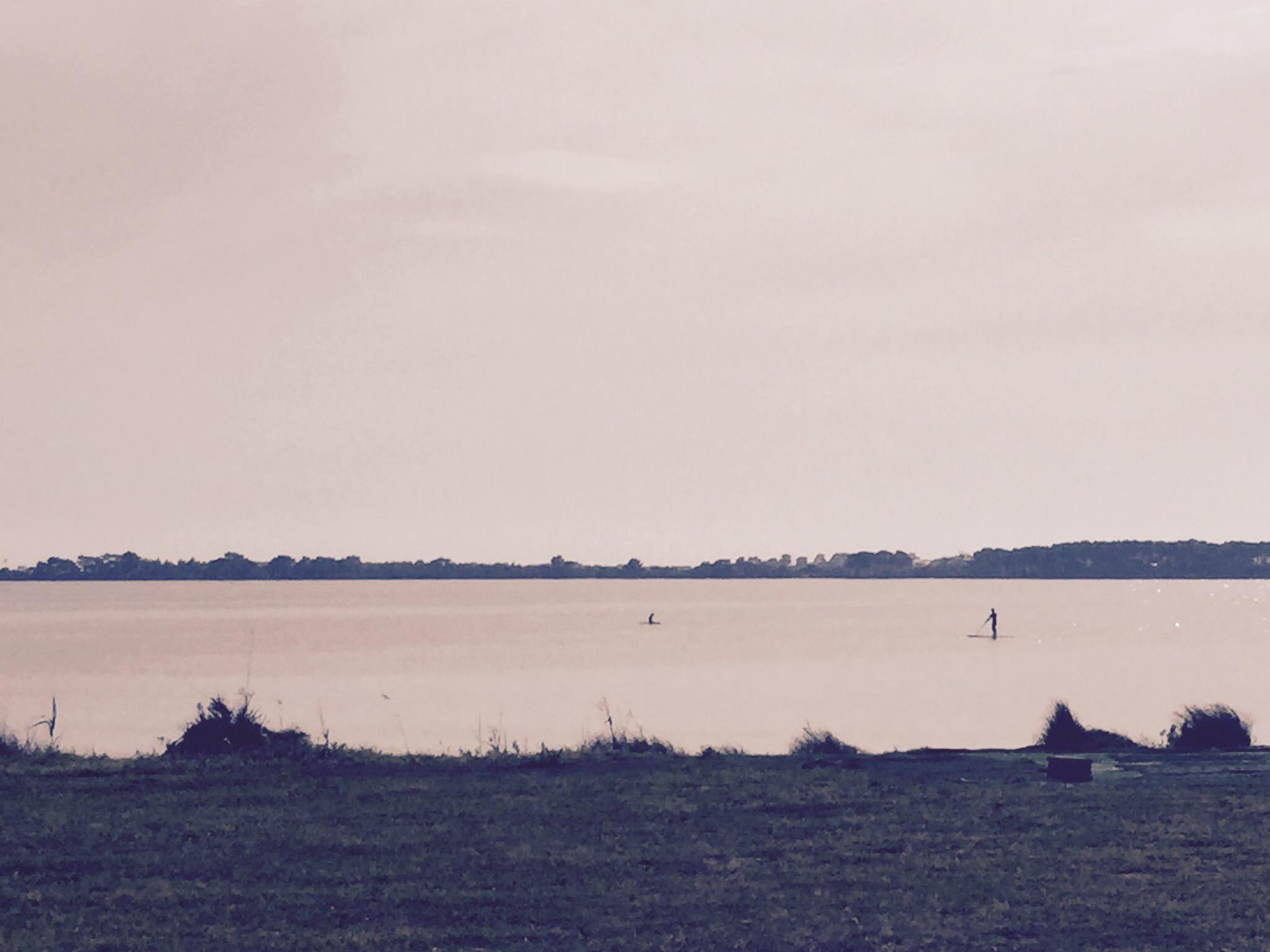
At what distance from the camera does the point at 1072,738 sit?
2575 cm

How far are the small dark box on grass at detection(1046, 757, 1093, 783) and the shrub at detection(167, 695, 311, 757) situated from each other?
35.1 ft

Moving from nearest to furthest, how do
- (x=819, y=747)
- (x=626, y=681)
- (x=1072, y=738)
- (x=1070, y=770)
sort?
(x=1070, y=770) < (x=819, y=747) < (x=1072, y=738) < (x=626, y=681)

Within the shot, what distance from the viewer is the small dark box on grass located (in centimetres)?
1958

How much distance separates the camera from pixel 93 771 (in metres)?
20.5

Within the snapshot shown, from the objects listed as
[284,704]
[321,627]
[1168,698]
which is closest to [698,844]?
[284,704]

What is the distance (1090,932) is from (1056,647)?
108m

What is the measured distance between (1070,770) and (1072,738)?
6380 millimetres

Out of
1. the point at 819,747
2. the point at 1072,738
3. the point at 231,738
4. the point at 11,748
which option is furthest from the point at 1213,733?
the point at 11,748

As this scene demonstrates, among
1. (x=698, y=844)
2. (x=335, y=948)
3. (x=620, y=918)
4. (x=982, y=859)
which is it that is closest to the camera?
(x=335, y=948)

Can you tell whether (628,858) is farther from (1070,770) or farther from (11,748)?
(11,748)

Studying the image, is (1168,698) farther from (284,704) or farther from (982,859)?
(982,859)

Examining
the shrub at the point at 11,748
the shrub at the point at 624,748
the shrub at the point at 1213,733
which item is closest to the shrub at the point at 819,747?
the shrub at the point at 624,748

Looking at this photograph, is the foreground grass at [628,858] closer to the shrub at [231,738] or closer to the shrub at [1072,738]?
the shrub at [231,738]

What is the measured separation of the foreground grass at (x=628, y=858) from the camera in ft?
36.9
